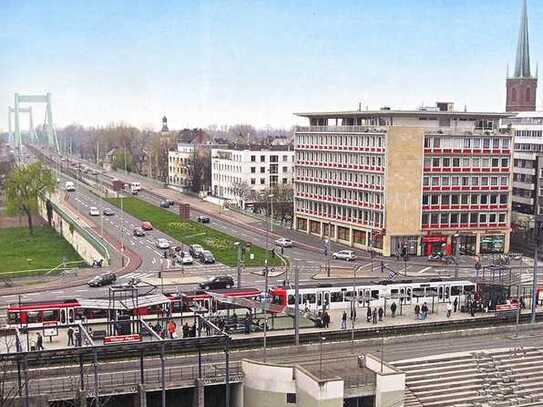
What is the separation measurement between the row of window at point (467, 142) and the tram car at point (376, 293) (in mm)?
11382

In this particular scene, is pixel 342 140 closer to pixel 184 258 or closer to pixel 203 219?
pixel 203 219

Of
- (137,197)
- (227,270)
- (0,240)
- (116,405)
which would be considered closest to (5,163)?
(137,197)

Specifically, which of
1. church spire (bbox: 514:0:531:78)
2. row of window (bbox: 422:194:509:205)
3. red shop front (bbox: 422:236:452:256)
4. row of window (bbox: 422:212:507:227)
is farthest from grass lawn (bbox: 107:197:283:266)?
church spire (bbox: 514:0:531:78)

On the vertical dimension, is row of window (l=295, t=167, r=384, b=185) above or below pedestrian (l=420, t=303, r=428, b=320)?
above

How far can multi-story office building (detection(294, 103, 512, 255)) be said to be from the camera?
34.8 m

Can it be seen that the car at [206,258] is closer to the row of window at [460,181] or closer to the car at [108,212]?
the row of window at [460,181]

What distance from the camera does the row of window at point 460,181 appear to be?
35062mm

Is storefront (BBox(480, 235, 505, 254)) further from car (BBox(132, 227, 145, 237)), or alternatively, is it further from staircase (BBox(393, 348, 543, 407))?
staircase (BBox(393, 348, 543, 407))

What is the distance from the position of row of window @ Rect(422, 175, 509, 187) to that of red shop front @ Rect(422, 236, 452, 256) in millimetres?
2423

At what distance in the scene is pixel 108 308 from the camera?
1909 cm

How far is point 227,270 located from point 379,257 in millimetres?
7800

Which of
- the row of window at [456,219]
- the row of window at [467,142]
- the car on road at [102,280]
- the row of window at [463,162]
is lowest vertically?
the car on road at [102,280]

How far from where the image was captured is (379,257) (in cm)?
3478

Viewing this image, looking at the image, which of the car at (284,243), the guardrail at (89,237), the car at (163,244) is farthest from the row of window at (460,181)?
the guardrail at (89,237)
